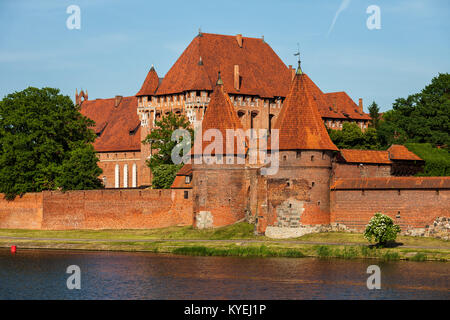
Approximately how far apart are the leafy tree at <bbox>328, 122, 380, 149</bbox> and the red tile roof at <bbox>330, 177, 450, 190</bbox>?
18595 mm

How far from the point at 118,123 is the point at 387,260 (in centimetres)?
5593

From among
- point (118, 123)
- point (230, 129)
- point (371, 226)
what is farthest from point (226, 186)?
point (118, 123)

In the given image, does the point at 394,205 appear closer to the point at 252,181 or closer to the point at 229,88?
the point at 252,181

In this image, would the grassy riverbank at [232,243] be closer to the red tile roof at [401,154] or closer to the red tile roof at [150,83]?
the red tile roof at [401,154]

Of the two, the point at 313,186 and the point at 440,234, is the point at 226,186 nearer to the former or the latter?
the point at 313,186

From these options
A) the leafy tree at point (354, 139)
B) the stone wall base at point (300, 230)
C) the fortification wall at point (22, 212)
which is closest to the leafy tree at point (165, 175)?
the fortification wall at point (22, 212)

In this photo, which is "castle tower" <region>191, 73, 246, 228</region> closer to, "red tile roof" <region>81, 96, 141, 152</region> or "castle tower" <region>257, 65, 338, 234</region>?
"castle tower" <region>257, 65, 338, 234</region>

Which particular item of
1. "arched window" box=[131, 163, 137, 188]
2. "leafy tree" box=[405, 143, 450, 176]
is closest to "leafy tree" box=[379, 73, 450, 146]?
"leafy tree" box=[405, 143, 450, 176]

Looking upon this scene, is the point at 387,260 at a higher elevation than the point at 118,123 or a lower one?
lower

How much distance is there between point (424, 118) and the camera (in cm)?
7031

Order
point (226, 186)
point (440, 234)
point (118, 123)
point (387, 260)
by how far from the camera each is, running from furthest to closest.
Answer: point (118, 123) → point (226, 186) → point (440, 234) → point (387, 260)

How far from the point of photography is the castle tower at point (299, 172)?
50688mm

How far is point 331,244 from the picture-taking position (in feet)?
155
